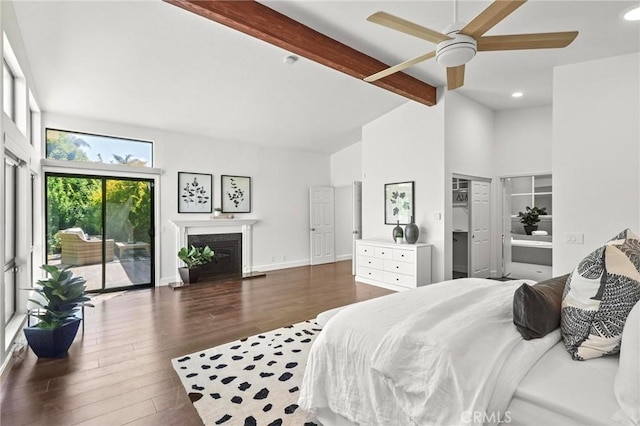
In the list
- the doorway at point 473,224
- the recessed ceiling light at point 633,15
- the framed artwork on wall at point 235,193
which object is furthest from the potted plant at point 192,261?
the recessed ceiling light at point 633,15

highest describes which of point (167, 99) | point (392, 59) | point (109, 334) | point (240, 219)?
point (392, 59)

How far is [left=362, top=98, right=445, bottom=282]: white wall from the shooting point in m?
5.14

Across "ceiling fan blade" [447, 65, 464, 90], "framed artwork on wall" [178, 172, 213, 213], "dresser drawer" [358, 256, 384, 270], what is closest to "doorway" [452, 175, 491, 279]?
"dresser drawer" [358, 256, 384, 270]

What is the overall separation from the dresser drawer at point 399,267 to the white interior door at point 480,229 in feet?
4.94

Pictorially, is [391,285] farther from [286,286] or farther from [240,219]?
[240,219]

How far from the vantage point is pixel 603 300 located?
1.35 metres

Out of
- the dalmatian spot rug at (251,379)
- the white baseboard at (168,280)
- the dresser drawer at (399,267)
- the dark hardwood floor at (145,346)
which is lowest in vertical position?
the dark hardwood floor at (145,346)

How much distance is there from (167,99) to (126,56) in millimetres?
1090

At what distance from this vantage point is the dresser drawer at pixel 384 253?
5.39 m

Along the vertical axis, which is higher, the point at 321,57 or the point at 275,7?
the point at 275,7

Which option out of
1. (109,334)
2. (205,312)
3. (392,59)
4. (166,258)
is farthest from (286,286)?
(392,59)

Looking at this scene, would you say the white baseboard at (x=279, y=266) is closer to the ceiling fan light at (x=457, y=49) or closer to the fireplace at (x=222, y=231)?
the fireplace at (x=222, y=231)

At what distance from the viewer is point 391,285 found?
536 centimetres

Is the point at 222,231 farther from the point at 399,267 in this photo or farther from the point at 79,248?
the point at 399,267
